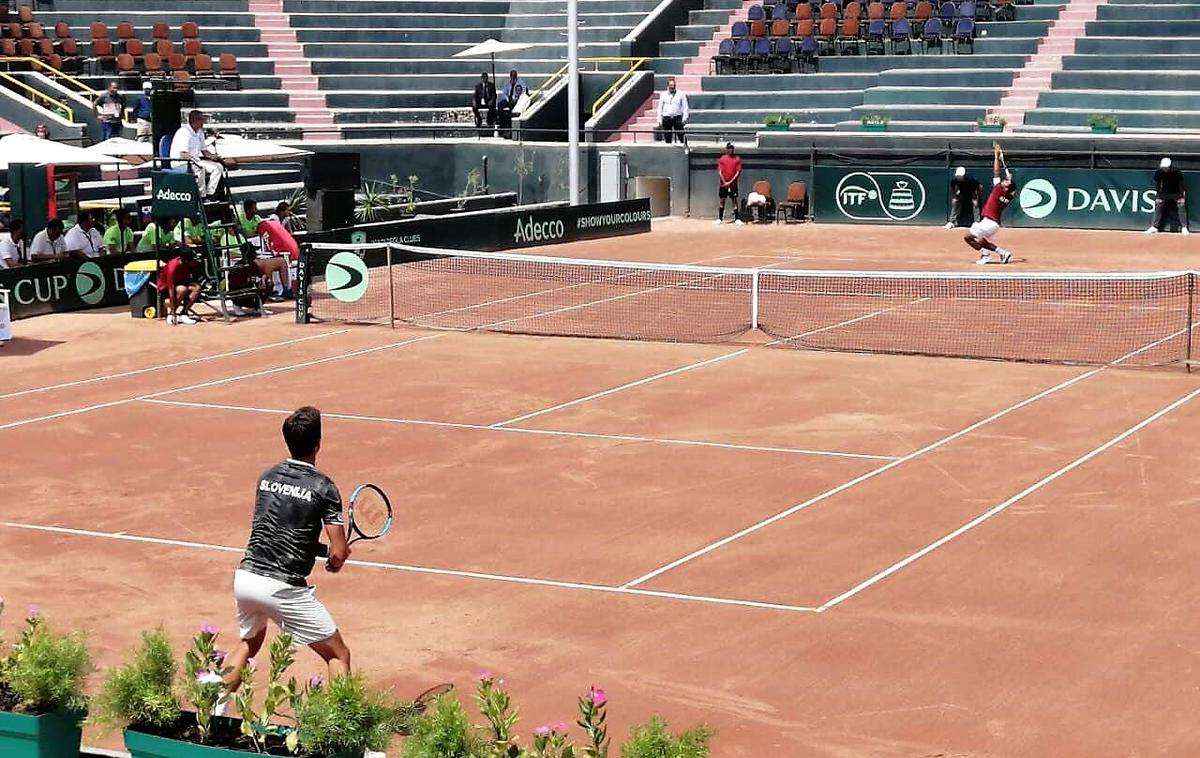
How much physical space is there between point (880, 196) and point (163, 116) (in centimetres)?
1869

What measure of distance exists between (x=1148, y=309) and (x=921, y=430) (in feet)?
32.3

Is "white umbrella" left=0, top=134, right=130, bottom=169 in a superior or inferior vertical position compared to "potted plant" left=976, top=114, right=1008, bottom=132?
superior

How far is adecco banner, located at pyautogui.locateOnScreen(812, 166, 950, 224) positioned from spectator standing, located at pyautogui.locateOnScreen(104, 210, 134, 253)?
18149 millimetres

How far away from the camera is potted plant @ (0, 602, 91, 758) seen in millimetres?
8125

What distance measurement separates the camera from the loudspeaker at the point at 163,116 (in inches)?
1106

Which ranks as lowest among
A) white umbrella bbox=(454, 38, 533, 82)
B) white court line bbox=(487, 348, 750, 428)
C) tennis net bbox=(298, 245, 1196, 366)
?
white court line bbox=(487, 348, 750, 428)

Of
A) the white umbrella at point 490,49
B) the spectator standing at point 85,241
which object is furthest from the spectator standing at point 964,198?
the spectator standing at point 85,241

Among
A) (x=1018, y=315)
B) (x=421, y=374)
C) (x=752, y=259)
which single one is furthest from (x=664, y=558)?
(x=752, y=259)

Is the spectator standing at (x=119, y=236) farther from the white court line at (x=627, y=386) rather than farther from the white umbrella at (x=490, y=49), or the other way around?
the white umbrella at (x=490, y=49)

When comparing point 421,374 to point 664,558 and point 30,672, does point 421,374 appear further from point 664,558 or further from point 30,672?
point 30,672

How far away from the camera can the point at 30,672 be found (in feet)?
26.7

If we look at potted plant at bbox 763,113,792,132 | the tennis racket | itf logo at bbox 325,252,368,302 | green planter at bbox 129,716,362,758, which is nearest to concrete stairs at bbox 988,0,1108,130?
potted plant at bbox 763,113,792,132

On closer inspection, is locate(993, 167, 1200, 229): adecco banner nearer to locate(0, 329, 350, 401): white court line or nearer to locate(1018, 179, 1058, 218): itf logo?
locate(1018, 179, 1058, 218): itf logo

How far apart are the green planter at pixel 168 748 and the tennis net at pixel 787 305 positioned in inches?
630
